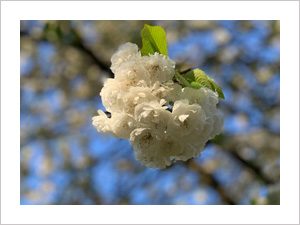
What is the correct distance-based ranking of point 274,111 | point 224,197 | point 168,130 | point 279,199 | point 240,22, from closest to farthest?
point 168,130 → point 279,199 → point 224,197 → point 274,111 → point 240,22

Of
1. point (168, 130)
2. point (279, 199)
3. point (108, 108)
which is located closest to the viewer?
point (168, 130)

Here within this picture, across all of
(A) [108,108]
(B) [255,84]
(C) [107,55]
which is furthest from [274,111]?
(A) [108,108]

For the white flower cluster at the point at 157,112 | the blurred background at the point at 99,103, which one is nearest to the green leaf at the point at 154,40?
the white flower cluster at the point at 157,112

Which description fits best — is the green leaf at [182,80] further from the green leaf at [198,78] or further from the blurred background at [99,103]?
the blurred background at [99,103]

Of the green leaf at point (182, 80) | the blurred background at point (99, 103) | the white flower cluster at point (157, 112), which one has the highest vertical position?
the blurred background at point (99, 103)

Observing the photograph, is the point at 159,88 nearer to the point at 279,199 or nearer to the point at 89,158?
the point at 279,199

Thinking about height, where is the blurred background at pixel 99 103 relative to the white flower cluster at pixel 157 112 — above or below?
above

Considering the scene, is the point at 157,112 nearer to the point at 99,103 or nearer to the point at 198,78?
the point at 198,78
